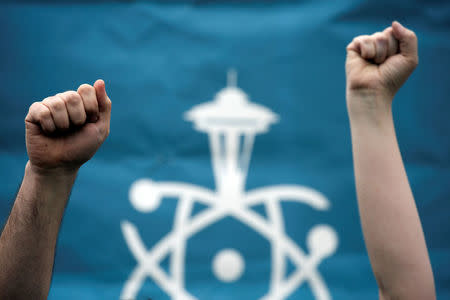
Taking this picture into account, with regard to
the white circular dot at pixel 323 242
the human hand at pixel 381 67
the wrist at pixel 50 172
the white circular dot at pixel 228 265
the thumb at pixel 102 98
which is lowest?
the white circular dot at pixel 228 265

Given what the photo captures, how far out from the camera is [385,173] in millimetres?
665

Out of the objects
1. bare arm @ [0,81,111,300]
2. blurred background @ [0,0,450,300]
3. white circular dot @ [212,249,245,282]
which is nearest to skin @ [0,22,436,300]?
bare arm @ [0,81,111,300]

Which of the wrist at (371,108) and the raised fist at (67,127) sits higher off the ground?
the wrist at (371,108)

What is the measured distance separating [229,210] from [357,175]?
612 millimetres

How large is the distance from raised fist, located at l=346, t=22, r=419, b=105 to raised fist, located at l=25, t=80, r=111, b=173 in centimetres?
44

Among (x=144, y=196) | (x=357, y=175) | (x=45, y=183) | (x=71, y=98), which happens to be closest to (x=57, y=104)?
(x=71, y=98)

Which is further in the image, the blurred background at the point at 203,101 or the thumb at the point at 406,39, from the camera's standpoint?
the blurred background at the point at 203,101

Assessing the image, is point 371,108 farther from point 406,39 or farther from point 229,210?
point 229,210

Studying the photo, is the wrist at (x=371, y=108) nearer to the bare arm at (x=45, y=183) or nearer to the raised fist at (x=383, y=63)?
the raised fist at (x=383, y=63)

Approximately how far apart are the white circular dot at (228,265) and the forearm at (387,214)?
600 mm

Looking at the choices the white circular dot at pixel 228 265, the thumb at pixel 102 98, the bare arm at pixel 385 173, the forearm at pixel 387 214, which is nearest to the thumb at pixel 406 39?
the bare arm at pixel 385 173

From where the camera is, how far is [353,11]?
1.21 meters

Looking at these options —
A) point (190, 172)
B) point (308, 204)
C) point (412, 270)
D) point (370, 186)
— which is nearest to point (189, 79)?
point (190, 172)

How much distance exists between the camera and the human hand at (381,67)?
2.29 feet
